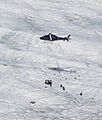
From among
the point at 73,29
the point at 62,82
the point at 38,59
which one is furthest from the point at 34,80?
the point at 73,29

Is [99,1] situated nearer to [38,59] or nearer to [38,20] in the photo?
[38,20]

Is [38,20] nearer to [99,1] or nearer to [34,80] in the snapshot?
[99,1]

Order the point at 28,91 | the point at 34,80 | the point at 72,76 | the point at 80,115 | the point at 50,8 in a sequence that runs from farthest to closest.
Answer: the point at 50,8 → the point at 72,76 → the point at 34,80 → the point at 28,91 → the point at 80,115

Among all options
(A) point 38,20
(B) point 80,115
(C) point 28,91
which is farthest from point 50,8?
(B) point 80,115

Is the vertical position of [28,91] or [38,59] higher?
[28,91]

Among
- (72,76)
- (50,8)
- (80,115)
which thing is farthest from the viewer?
(50,8)

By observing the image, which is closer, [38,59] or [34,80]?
[34,80]
